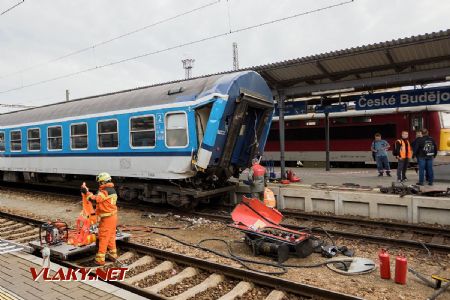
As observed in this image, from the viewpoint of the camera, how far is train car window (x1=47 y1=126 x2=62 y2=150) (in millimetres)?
12656

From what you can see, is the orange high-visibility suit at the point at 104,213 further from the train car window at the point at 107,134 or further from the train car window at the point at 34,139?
the train car window at the point at 34,139

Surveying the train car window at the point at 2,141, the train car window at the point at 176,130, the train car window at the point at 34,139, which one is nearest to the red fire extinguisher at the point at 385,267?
the train car window at the point at 176,130

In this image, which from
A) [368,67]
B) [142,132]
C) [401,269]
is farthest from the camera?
[368,67]

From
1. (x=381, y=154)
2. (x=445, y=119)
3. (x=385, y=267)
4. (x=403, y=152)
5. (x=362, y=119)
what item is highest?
(x=362, y=119)

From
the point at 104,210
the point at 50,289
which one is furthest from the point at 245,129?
the point at 50,289

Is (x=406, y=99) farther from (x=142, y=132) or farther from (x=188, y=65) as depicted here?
(x=188, y=65)

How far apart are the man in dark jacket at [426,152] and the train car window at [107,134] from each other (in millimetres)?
8668

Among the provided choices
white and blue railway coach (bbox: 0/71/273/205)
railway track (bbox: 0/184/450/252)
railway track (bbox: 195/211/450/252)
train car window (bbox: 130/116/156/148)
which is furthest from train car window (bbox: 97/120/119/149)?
railway track (bbox: 195/211/450/252)

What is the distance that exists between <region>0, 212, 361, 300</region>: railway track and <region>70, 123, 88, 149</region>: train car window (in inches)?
237

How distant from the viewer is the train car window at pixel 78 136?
11.7 metres

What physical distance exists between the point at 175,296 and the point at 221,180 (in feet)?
18.8

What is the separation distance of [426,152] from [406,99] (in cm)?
202

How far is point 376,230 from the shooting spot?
8070 mm

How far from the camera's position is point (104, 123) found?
11016 millimetres
